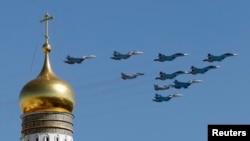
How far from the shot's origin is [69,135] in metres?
72.0

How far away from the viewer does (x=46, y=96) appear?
7150 centimetres

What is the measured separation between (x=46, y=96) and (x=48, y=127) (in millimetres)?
2159

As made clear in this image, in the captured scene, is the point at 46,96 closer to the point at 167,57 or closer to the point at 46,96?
the point at 46,96

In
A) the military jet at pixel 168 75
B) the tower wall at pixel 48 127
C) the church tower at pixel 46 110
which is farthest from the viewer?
the military jet at pixel 168 75

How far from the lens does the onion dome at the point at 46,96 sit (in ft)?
235

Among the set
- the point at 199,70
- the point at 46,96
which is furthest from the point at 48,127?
the point at 199,70

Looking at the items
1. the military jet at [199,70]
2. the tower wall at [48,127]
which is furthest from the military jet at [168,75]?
the tower wall at [48,127]

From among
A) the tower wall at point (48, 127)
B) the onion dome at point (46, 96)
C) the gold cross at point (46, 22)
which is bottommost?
the tower wall at point (48, 127)

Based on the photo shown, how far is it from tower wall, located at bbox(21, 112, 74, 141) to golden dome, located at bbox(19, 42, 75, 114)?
1.41ft

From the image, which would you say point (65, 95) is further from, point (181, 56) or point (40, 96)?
point (181, 56)

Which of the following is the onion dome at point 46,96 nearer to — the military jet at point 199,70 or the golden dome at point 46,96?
the golden dome at point 46,96

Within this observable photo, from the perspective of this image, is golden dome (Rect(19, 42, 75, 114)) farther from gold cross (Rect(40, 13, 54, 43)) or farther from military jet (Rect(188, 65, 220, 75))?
military jet (Rect(188, 65, 220, 75))

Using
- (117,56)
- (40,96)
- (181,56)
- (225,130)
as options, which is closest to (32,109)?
(40,96)

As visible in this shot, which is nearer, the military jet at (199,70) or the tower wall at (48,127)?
the tower wall at (48,127)
